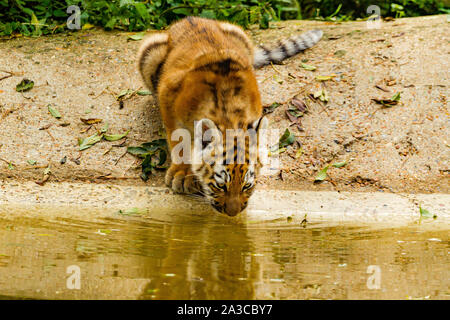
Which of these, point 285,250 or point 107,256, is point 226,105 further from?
point 107,256

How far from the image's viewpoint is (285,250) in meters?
4.18

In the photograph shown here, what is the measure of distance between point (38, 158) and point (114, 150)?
767 millimetres

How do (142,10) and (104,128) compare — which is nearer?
(104,128)

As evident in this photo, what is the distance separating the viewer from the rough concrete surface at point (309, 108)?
18.5 feet

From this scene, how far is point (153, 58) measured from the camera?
6.13 metres

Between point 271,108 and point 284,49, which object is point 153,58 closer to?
point 271,108

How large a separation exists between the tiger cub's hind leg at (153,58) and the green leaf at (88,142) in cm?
86

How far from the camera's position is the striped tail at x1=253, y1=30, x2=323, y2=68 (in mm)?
6906

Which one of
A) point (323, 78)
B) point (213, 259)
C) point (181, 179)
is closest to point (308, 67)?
point (323, 78)

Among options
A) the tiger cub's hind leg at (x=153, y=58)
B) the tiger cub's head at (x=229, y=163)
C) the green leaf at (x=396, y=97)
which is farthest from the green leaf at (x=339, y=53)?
the tiger cub's head at (x=229, y=163)

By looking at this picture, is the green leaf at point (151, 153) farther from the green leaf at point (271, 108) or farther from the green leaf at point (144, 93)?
the green leaf at point (271, 108)

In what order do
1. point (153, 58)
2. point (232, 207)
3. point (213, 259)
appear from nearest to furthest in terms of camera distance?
point (213, 259) < point (232, 207) < point (153, 58)

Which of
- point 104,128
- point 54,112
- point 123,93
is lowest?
point 104,128

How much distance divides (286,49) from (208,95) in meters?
2.48
